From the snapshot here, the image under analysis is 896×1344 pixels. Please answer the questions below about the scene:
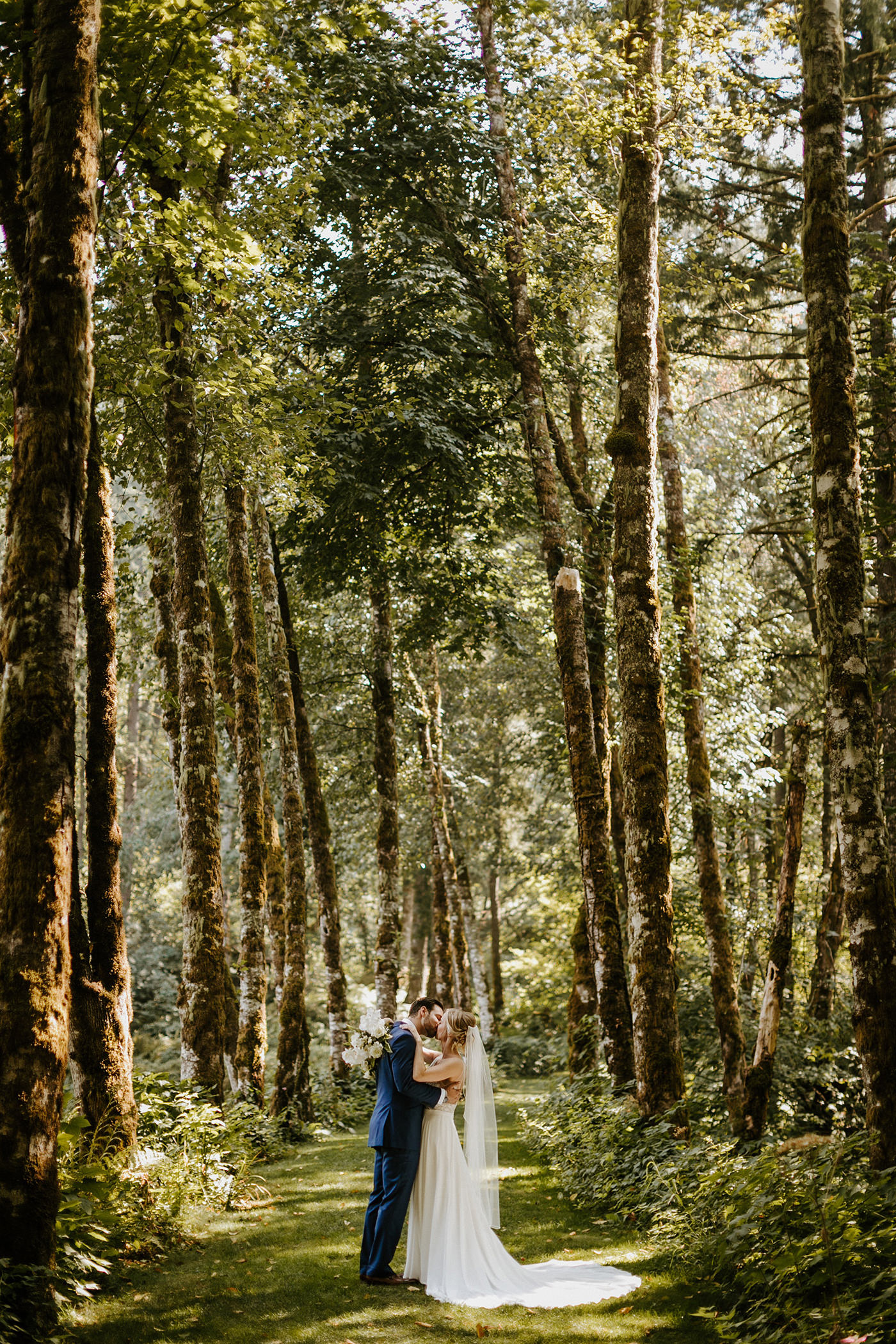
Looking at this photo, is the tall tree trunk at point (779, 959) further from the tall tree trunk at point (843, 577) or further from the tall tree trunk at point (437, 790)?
the tall tree trunk at point (437, 790)

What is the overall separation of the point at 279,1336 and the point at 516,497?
12.0 m

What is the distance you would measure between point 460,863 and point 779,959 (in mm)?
18568

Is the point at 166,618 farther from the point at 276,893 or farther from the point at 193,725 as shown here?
the point at 276,893

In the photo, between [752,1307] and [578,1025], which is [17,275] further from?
[578,1025]

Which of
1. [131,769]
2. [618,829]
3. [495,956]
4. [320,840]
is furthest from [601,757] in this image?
[131,769]

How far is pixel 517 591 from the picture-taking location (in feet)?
62.4

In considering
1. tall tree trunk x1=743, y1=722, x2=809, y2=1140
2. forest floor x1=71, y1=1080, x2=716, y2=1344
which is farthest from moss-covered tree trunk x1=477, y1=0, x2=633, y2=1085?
forest floor x1=71, y1=1080, x2=716, y2=1344

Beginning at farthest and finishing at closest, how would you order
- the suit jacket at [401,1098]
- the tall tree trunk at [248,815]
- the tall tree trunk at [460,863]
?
the tall tree trunk at [460,863] < the tall tree trunk at [248,815] < the suit jacket at [401,1098]

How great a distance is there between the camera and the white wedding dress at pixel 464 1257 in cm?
637

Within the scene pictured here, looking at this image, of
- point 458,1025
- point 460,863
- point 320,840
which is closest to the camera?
point 458,1025

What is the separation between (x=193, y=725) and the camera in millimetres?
9609

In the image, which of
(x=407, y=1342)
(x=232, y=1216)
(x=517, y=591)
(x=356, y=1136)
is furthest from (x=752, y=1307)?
(x=517, y=591)

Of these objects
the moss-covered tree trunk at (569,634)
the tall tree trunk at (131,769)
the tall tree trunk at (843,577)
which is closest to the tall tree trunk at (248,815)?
the moss-covered tree trunk at (569,634)

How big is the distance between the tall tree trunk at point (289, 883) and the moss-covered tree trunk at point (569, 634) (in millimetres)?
3936
